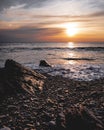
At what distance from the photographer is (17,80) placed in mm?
10023

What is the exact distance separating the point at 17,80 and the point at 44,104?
2413mm

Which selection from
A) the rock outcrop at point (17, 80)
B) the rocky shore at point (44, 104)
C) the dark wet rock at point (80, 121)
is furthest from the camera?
the rock outcrop at point (17, 80)

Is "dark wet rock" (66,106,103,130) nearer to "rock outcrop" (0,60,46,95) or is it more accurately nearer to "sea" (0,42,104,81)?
"rock outcrop" (0,60,46,95)

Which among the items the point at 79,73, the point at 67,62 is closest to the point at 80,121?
the point at 79,73

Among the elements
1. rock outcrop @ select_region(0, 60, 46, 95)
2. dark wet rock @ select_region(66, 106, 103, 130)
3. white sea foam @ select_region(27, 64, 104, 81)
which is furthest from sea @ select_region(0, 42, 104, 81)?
dark wet rock @ select_region(66, 106, 103, 130)

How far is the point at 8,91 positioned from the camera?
923 centimetres

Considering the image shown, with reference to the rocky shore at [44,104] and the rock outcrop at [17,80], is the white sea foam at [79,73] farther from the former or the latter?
the rock outcrop at [17,80]

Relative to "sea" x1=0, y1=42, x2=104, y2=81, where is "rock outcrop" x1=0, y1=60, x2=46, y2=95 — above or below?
above

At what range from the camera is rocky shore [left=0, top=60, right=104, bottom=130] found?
553 cm

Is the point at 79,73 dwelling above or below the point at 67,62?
above

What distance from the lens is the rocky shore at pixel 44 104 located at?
18.1ft

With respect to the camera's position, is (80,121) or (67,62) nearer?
(80,121)

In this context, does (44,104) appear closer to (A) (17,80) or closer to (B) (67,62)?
(A) (17,80)

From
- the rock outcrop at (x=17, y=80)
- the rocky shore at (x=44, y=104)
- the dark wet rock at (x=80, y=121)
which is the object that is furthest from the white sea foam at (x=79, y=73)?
the dark wet rock at (x=80, y=121)
